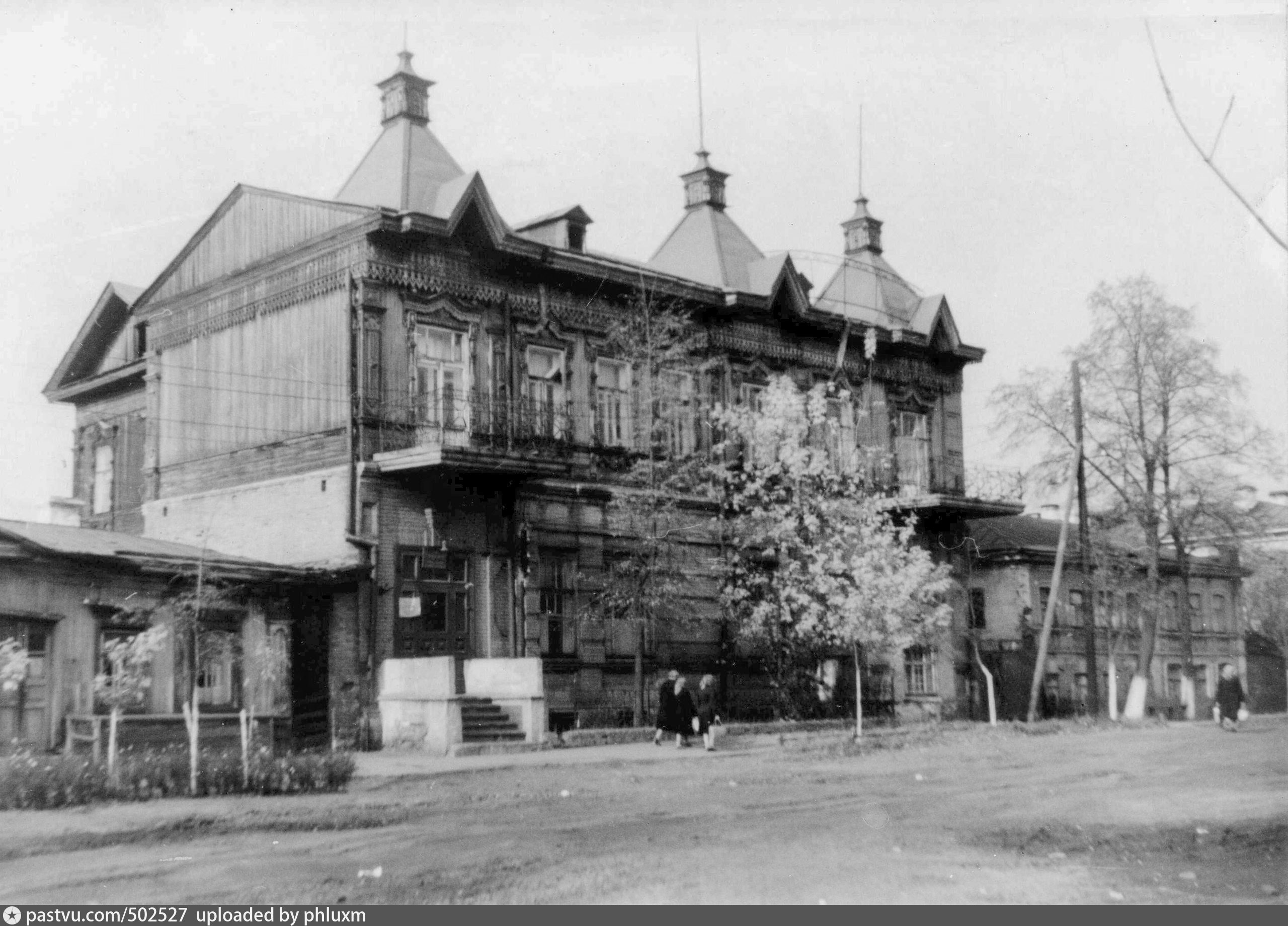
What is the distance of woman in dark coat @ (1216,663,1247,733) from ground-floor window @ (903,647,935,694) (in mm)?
8501

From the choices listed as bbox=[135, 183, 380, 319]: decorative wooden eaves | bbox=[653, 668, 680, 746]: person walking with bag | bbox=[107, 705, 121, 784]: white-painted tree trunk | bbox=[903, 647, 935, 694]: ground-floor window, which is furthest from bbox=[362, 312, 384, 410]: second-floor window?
bbox=[903, 647, 935, 694]: ground-floor window

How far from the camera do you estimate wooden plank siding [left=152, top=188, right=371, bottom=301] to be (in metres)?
25.4

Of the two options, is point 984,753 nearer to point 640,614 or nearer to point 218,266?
point 640,614

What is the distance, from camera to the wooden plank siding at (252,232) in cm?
2542

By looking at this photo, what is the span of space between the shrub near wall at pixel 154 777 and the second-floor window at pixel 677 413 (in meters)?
12.8

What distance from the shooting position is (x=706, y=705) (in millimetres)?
27953

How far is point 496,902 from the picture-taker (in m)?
9.75

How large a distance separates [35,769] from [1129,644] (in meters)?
33.4

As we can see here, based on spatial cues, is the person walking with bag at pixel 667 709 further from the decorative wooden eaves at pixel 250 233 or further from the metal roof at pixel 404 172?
the metal roof at pixel 404 172

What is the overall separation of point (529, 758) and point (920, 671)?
53.8 ft

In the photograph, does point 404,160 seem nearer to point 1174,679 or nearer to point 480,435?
point 480,435

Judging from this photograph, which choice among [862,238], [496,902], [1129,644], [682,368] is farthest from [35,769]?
[1129,644]

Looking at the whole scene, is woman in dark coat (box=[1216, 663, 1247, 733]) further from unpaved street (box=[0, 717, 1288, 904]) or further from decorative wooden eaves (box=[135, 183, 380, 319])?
decorative wooden eaves (box=[135, 183, 380, 319])

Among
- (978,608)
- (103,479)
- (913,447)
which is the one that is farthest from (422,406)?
(978,608)
